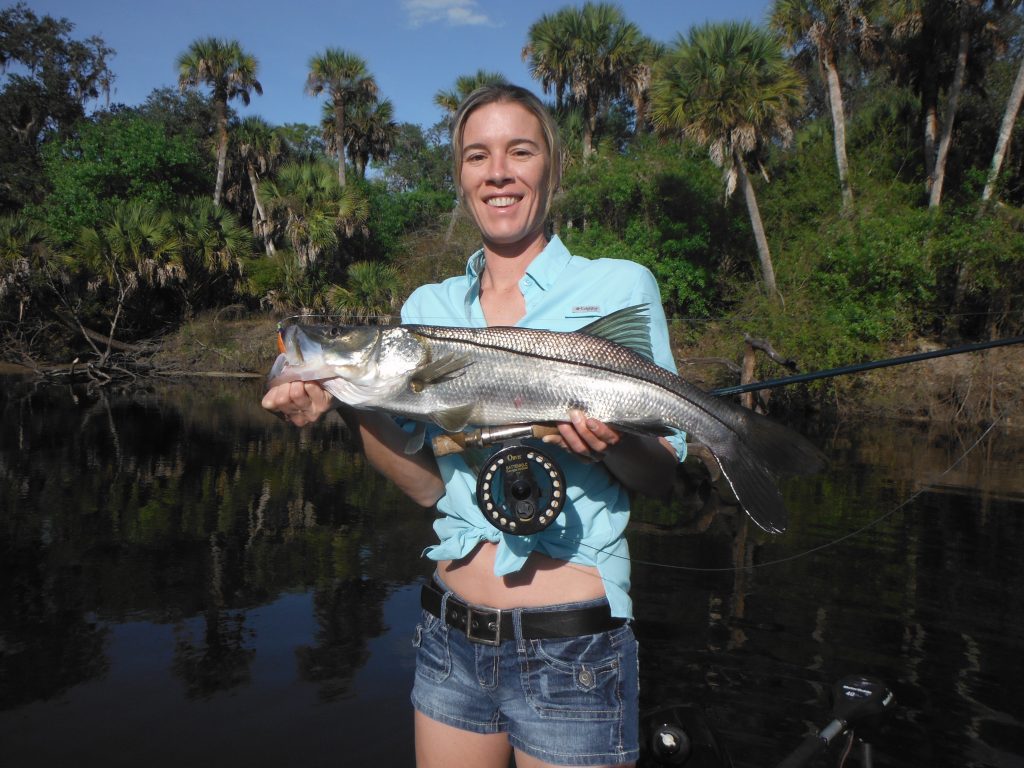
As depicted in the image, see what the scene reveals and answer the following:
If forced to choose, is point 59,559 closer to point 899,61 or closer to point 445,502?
point 445,502

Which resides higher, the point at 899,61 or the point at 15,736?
the point at 899,61

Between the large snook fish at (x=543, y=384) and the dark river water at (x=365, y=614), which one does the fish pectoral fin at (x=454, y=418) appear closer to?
the large snook fish at (x=543, y=384)

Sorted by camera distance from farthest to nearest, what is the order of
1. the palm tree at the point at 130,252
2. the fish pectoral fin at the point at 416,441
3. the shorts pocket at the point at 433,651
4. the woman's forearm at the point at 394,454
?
the palm tree at the point at 130,252 < the woman's forearm at the point at 394,454 < the fish pectoral fin at the point at 416,441 < the shorts pocket at the point at 433,651

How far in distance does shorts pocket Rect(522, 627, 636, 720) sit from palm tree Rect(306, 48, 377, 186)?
35962 mm

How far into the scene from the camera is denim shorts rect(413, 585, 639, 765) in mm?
2094

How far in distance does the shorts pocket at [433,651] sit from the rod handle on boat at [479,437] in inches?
20.7

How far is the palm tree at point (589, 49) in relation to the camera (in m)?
31.6

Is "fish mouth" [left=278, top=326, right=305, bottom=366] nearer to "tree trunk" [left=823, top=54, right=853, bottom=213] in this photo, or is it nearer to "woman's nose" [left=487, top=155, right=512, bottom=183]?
"woman's nose" [left=487, top=155, right=512, bottom=183]

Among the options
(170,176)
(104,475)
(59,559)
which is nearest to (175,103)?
(170,176)

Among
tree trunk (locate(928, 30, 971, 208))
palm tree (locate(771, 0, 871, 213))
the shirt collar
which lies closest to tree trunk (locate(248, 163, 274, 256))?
palm tree (locate(771, 0, 871, 213))

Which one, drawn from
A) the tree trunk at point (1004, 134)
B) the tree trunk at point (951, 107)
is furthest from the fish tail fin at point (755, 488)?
the tree trunk at point (951, 107)

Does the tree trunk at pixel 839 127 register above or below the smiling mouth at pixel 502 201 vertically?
above

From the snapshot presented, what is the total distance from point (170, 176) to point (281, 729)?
34.8 metres

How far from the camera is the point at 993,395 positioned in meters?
19.8
